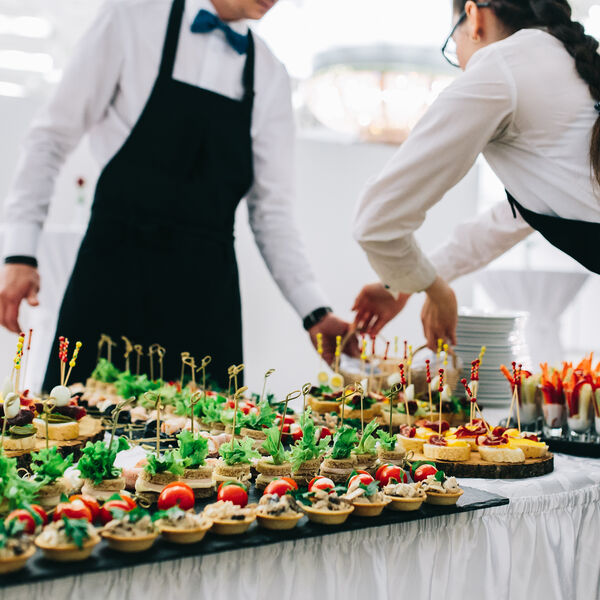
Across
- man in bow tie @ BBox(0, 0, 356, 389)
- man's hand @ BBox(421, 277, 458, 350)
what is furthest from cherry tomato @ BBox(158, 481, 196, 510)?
man in bow tie @ BBox(0, 0, 356, 389)

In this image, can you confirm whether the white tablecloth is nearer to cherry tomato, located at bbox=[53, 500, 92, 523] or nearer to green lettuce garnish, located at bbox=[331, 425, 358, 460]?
cherry tomato, located at bbox=[53, 500, 92, 523]

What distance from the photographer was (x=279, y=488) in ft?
4.35

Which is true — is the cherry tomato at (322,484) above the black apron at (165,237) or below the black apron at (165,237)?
below

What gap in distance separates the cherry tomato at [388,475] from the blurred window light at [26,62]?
7522mm

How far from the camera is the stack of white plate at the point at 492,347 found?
2674 millimetres

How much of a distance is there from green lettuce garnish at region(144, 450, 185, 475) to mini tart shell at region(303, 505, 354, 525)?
260 mm

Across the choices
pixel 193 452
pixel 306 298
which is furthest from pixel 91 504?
pixel 306 298

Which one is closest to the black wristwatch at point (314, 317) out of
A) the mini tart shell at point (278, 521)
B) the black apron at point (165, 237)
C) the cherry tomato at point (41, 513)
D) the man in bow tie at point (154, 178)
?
the man in bow tie at point (154, 178)

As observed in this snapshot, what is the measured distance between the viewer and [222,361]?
110 inches

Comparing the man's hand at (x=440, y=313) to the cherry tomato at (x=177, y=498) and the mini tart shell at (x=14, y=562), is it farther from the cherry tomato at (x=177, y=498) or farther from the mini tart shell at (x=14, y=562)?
the mini tart shell at (x=14, y=562)

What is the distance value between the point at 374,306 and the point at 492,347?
18.0 inches

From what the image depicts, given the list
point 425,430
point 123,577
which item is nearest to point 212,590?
point 123,577

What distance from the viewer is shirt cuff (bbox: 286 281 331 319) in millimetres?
2926

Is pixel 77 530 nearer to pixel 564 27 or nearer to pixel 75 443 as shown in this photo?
pixel 75 443
